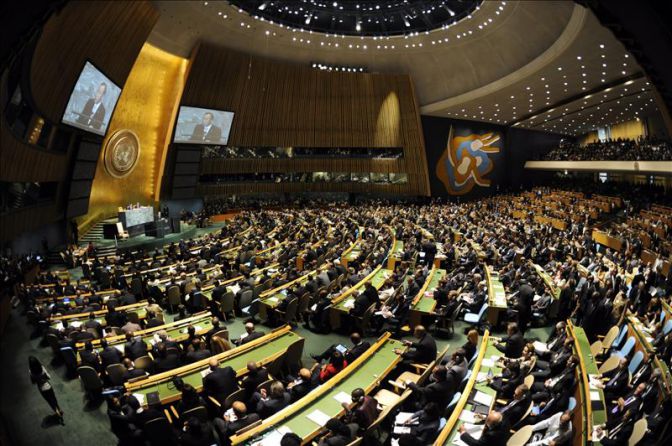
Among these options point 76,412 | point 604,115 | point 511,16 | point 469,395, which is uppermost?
point 511,16

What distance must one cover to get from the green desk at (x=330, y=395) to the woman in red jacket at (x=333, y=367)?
0.22 metres

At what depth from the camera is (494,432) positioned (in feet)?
13.9

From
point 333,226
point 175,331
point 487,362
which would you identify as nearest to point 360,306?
point 487,362

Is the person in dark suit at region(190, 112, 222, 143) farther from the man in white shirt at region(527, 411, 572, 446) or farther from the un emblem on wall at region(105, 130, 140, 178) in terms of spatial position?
the man in white shirt at region(527, 411, 572, 446)

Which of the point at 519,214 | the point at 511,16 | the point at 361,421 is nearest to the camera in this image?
the point at 361,421

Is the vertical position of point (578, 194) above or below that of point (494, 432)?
above

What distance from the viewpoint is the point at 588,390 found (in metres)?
5.21

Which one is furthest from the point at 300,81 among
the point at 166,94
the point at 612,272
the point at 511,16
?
the point at 612,272

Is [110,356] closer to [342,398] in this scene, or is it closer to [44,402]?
[44,402]

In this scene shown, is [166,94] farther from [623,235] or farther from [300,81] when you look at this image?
[623,235]

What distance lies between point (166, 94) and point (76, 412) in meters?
23.9

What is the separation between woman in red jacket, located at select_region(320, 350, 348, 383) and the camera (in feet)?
19.9

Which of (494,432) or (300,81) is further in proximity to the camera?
(300,81)

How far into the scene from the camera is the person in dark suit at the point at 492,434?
13.9 feet
